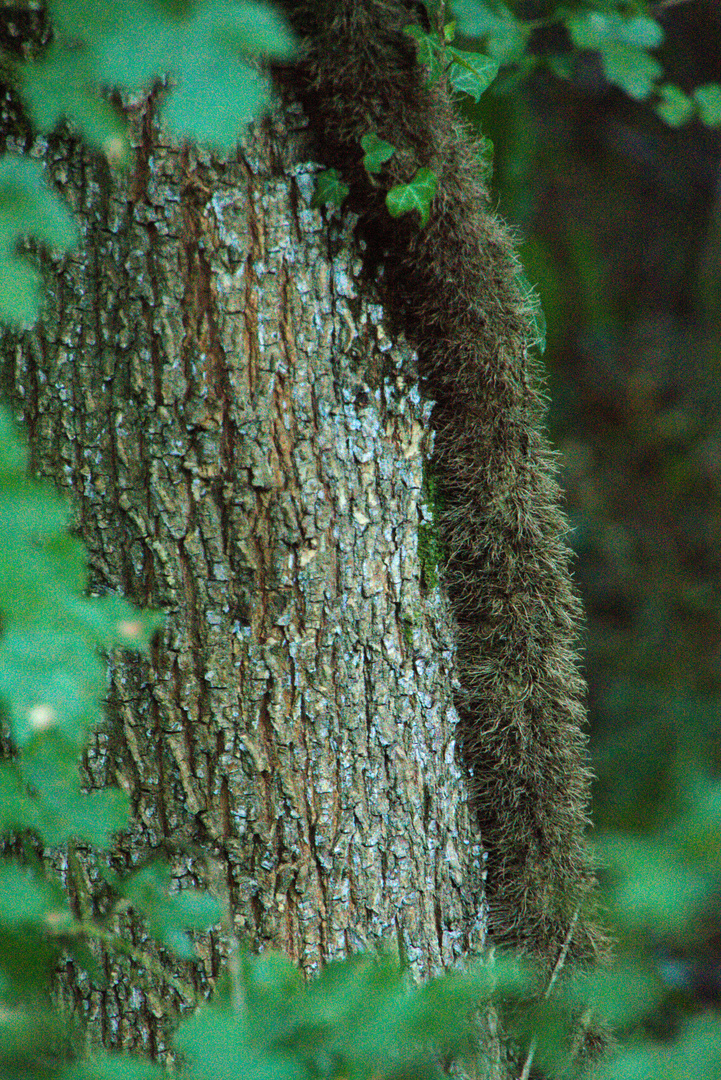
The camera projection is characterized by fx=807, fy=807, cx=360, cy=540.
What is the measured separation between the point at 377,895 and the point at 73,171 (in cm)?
108

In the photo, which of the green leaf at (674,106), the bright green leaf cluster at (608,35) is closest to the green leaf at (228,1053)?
the bright green leaf cluster at (608,35)

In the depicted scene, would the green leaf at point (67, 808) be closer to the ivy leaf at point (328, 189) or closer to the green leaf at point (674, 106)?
the ivy leaf at point (328, 189)

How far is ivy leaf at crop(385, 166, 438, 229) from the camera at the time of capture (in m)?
1.08

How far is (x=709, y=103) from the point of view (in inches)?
74.0

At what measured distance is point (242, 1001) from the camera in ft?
2.10

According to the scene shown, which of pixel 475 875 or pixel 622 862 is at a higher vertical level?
pixel 475 875

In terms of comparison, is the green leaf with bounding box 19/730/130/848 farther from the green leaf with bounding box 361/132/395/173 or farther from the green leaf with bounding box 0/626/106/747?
the green leaf with bounding box 361/132/395/173

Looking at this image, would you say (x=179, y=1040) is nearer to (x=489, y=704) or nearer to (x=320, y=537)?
(x=320, y=537)

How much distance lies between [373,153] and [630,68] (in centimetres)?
95

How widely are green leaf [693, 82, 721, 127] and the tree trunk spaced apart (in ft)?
4.07

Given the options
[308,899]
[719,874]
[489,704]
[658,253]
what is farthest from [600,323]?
[719,874]

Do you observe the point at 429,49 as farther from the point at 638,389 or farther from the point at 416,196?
the point at 638,389

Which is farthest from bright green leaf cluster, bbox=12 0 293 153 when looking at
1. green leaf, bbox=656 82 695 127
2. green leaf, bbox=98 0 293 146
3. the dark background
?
the dark background

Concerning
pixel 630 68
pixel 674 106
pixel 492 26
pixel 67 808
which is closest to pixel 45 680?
pixel 67 808
